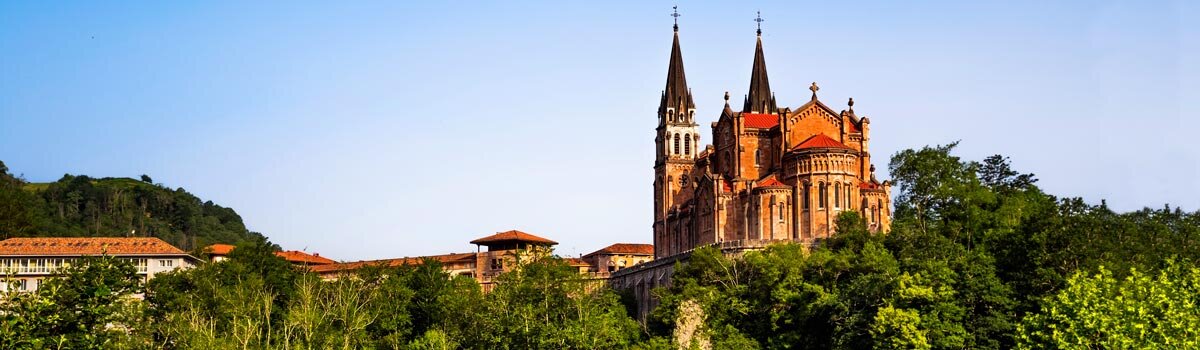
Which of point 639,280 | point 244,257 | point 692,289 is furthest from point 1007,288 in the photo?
point 244,257

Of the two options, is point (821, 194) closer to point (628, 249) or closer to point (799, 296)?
point (799, 296)

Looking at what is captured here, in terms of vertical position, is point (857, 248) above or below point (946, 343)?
above

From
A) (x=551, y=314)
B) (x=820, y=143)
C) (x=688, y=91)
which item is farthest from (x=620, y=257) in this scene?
(x=551, y=314)

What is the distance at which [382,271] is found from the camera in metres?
102

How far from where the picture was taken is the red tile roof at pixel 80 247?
113 metres

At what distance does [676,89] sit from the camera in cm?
11438

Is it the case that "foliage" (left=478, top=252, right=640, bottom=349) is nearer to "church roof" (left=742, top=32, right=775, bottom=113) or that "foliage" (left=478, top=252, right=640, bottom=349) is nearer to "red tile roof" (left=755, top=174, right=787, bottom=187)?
"red tile roof" (left=755, top=174, right=787, bottom=187)

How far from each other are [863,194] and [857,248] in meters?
14.3

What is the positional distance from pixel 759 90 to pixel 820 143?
19610 mm

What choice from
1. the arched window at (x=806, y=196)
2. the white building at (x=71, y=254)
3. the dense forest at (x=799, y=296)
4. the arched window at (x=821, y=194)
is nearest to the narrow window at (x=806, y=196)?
the arched window at (x=806, y=196)

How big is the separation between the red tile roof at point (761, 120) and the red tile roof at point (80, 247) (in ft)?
158

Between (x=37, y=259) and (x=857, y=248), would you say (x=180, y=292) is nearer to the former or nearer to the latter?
(x=37, y=259)

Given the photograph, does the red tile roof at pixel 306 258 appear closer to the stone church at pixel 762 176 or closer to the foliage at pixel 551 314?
the stone church at pixel 762 176

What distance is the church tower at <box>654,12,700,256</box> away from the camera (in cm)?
11014
